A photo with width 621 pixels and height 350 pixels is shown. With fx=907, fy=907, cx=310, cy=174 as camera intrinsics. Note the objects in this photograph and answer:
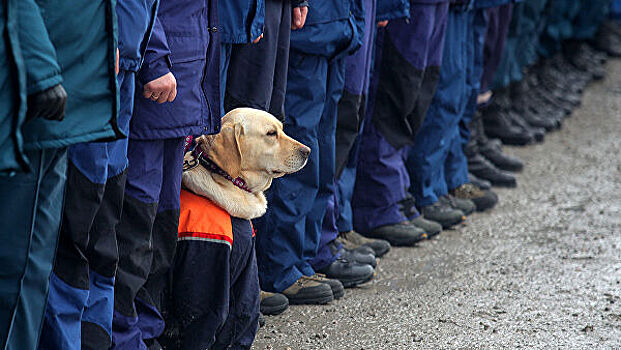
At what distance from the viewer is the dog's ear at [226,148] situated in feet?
10.3

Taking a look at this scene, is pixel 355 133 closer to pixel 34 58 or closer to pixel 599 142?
pixel 34 58

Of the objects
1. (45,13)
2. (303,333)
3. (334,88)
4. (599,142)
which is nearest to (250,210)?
(303,333)

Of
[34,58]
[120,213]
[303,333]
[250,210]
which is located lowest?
[303,333]

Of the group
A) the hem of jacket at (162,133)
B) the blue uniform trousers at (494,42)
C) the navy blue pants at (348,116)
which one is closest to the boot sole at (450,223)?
the navy blue pants at (348,116)

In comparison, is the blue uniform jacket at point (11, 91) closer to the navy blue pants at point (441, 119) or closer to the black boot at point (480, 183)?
the navy blue pants at point (441, 119)

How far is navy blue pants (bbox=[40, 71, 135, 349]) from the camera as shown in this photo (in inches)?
93.5

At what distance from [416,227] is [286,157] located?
1.94 meters

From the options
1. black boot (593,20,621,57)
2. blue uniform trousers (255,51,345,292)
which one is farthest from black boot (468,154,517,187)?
black boot (593,20,621,57)

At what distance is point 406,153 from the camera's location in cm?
534

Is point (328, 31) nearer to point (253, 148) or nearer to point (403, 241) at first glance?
point (253, 148)

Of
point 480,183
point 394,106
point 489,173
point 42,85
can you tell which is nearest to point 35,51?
point 42,85

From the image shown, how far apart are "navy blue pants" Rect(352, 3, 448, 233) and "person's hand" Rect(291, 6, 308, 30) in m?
1.32

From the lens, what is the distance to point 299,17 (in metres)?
3.58

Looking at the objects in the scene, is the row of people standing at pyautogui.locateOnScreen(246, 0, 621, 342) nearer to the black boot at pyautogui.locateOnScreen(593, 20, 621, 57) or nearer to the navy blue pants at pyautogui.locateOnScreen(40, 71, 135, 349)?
the navy blue pants at pyautogui.locateOnScreen(40, 71, 135, 349)
